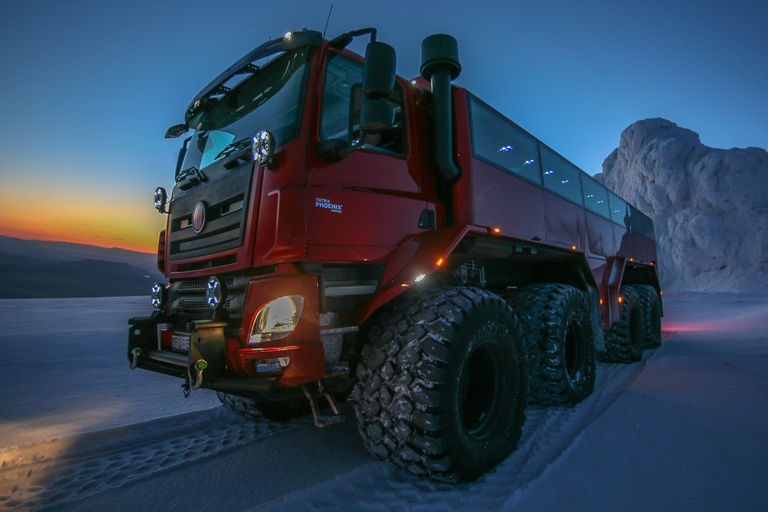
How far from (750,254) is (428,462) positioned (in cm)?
4143

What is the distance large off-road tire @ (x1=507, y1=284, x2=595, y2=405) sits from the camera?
3605 millimetres

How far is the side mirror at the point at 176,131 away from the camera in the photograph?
148 inches

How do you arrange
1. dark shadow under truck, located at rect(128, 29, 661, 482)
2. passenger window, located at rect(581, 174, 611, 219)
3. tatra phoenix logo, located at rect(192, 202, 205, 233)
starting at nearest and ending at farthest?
dark shadow under truck, located at rect(128, 29, 661, 482), tatra phoenix logo, located at rect(192, 202, 205, 233), passenger window, located at rect(581, 174, 611, 219)

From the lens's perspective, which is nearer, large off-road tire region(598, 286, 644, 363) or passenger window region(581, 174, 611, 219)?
passenger window region(581, 174, 611, 219)

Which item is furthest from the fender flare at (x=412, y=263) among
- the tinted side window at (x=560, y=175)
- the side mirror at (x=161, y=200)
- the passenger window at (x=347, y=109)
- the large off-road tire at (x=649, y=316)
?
the large off-road tire at (x=649, y=316)

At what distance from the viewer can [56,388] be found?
4.48m

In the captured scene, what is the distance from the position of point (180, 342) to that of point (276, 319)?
38.6 inches

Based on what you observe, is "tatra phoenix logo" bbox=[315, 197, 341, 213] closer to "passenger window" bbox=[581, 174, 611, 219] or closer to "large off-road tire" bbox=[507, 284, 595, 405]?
"large off-road tire" bbox=[507, 284, 595, 405]

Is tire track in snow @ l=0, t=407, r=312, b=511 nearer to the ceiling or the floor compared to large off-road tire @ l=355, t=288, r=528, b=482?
nearer to the floor

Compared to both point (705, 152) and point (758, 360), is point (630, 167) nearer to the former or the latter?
point (705, 152)

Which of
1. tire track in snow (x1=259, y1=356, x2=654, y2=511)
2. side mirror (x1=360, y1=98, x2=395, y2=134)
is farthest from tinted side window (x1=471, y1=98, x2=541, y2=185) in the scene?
tire track in snow (x1=259, y1=356, x2=654, y2=511)

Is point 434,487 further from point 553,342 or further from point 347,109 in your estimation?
point 347,109

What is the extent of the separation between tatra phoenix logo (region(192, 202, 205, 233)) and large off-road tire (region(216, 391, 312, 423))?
5.02 ft

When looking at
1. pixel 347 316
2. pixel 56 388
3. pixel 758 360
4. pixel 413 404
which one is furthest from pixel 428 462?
pixel 758 360
